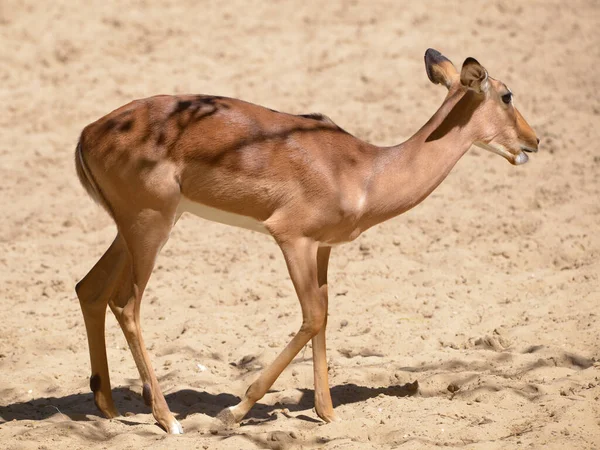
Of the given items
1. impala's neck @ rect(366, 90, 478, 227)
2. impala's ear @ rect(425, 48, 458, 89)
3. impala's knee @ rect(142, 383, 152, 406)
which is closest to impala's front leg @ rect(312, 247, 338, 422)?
impala's neck @ rect(366, 90, 478, 227)

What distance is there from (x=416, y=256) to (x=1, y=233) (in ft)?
12.1

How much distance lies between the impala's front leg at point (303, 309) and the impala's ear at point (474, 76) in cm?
138

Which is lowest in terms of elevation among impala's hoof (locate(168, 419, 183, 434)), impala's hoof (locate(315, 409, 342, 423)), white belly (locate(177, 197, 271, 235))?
impala's hoof (locate(315, 409, 342, 423))

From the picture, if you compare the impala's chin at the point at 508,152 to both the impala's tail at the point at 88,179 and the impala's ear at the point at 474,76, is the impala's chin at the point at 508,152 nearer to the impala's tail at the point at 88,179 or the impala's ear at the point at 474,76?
the impala's ear at the point at 474,76

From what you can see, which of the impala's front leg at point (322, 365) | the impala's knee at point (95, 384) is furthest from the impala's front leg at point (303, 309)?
the impala's knee at point (95, 384)

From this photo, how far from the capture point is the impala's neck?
6.17m

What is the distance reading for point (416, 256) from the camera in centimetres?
862

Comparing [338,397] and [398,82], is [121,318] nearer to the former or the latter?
[338,397]

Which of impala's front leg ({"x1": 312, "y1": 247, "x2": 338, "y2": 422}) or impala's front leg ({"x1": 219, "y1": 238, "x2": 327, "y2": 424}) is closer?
impala's front leg ({"x1": 219, "y1": 238, "x2": 327, "y2": 424})

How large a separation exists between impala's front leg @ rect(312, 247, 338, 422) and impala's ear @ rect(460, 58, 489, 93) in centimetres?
136

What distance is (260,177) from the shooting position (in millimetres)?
5926

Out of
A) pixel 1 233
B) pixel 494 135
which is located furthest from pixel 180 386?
pixel 1 233

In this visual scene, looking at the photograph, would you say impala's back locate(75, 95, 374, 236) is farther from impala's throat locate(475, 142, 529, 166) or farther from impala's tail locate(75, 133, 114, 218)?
impala's throat locate(475, 142, 529, 166)

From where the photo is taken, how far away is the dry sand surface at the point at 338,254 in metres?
6.03
